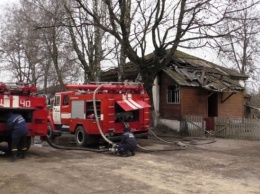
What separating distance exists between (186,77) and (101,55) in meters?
6.41

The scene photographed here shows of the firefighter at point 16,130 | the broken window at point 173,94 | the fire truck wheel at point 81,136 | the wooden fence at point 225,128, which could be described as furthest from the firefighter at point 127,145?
the broken window at point 173,94

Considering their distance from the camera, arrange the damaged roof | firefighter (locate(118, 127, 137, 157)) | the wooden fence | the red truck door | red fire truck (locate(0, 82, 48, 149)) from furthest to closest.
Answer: the damaged roof < the wooden fence < the red truck door < firefighter (locate(118, 127, 137, 157)) < red fire truck (locate(0, 82, 48, 149))

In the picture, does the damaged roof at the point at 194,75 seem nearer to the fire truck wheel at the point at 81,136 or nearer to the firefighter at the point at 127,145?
the fire truck wheel at the point at 81,136

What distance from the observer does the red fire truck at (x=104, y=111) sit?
51.8 ft

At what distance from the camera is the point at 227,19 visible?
845 inches

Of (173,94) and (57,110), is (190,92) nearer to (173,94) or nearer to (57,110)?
(173,94)

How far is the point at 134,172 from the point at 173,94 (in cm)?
1573

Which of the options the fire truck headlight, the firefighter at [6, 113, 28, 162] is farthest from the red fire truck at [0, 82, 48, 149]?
the firefighter at [6, 113, 28, 162]

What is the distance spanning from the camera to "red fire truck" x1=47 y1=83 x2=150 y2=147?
15797mm

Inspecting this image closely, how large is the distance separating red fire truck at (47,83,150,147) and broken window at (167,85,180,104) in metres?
8.49

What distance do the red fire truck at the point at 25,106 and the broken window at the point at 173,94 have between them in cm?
1333

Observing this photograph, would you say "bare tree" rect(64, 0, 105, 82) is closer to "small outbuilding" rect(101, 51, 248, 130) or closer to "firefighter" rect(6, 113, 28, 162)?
"small outbuilding" rect(101, 51, 248, 130)

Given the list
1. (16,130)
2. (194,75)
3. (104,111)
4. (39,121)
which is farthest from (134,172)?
(194,75)

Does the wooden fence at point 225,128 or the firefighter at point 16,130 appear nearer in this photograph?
the firefighter at point 16,130
